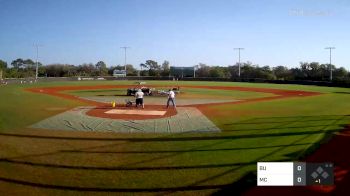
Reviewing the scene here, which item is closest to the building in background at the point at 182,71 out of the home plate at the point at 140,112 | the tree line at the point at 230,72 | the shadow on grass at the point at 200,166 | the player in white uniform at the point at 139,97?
the tree line at the point at 230,72

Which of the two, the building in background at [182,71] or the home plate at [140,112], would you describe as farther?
the building in background at [182,71]

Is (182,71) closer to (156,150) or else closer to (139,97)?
(139,97)

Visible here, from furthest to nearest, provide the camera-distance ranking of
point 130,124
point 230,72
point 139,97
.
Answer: point 230,72, point 139,97, point 130,124

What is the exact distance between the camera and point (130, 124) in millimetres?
17250

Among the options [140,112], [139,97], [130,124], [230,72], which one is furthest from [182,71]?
[130,124]

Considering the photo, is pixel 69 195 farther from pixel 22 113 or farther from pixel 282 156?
pixel 22 113

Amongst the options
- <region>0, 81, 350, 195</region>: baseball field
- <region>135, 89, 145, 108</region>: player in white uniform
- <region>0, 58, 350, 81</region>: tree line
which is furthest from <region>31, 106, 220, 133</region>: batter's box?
<region>0, 58, 350, 81</region>: tree line

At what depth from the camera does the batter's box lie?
16.0m

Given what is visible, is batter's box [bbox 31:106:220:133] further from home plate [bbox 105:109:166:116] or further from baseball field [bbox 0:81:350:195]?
home plate [bbox 105:109:166:116]

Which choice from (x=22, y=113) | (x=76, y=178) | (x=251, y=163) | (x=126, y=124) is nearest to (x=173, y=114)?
(x=126, y=124)

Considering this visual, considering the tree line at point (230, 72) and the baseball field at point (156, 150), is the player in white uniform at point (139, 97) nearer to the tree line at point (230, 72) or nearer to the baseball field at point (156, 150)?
the baseball field at point (156, 150)

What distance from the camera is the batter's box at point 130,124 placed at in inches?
628

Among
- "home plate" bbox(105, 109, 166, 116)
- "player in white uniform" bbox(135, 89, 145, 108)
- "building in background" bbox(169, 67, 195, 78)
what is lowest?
"home plate" bbox(105, 109, 166, 116)

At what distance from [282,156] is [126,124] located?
28.0 feet
